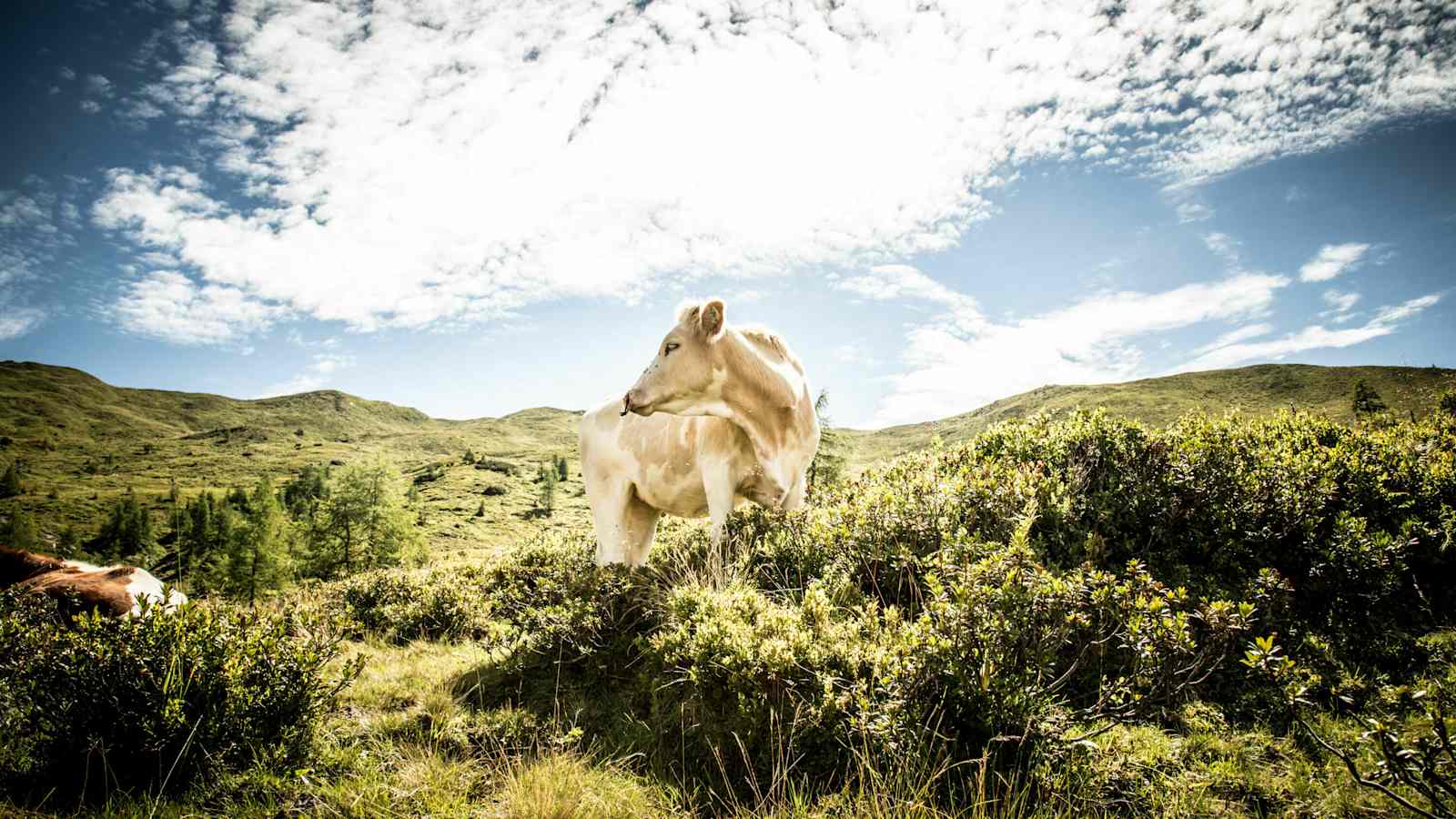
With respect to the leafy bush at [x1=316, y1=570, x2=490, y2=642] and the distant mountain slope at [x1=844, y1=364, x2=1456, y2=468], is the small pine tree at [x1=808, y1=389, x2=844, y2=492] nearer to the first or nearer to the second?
the leafy bush at [x1=316, y1=570, x2=490, y2=642]

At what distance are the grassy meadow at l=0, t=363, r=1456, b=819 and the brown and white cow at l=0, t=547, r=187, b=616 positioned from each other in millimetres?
1280

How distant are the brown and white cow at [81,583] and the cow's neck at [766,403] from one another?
6.46 metres

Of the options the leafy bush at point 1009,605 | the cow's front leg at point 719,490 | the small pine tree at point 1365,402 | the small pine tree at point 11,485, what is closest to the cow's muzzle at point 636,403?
the cow's front leg at point 719,490

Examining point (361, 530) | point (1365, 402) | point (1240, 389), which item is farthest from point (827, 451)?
point (1240, 389)

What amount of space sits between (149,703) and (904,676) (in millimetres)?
4846

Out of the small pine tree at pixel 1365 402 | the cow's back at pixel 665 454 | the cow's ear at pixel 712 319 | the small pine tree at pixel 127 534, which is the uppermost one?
the small pine tree at pixel 1365 402

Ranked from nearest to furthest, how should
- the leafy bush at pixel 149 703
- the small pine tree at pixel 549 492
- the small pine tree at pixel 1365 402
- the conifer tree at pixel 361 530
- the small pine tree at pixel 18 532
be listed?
1. the leafy bush at pixel 149 703
2. the small pine tree at pixel 1365 402
3. the conifer tree at pixel 361 530
4. the small pine tree at pixel 18 532
5. the small pine tree at pixel 549 492

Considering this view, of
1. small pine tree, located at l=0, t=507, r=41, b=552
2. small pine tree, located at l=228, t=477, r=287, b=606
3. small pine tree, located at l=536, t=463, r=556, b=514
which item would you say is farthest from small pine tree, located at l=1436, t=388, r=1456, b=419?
small pine tree, located at l=536, t=463, r=556, b=514

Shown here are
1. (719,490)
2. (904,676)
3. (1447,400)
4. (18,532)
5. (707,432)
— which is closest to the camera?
(904,676)

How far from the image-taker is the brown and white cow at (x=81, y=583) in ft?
22.8

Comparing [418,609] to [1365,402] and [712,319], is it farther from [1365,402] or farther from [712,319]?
[1365,402]

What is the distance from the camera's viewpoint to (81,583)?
7273 mm

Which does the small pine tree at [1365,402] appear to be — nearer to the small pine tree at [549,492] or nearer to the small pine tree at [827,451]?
the small pine tree at [827,451]

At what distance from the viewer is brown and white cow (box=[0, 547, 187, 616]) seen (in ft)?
22.8
